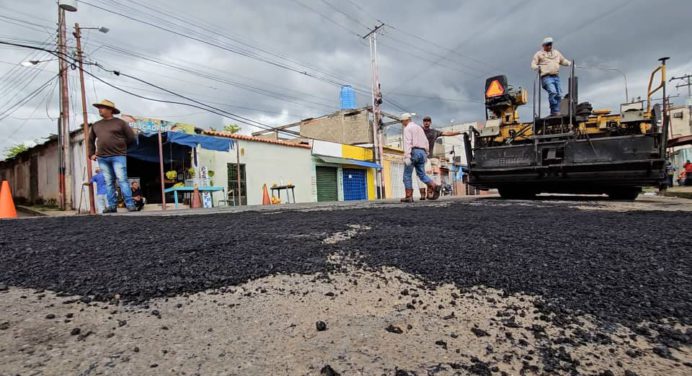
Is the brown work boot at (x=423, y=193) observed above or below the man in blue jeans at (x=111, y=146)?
below

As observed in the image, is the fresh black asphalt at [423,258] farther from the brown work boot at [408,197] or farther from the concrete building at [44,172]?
the concrete building at [44,172]

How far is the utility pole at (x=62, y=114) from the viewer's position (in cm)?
1361

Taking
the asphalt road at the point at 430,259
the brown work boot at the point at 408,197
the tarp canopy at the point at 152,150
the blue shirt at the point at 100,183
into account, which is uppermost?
the tarp canopy at the point at 152,150

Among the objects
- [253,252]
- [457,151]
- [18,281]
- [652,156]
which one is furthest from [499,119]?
[457,151]

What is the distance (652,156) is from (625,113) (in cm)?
82

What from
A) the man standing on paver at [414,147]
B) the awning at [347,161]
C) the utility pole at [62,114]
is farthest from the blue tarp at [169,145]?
the man standing on paver at [414,147]

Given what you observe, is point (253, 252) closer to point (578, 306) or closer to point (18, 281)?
point (18, 281)

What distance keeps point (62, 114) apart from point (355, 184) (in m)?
14.4

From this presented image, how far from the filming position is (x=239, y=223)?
3479 millimetres

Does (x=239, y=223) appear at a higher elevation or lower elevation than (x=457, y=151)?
lower

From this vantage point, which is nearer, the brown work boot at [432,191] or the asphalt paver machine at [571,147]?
the asphalt paver machine at [571,147]

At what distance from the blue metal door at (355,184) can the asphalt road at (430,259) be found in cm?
1820

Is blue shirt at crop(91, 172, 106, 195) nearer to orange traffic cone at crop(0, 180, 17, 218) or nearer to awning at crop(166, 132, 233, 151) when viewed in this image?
awning at crop(166, 132, 233, 151)

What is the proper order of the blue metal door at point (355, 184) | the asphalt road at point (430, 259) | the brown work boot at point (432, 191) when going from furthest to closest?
1. the blue metal door at point (355, 184)
2. the brown work boot at point (432, 191)
3. the asphalt road at point (430, 259)
